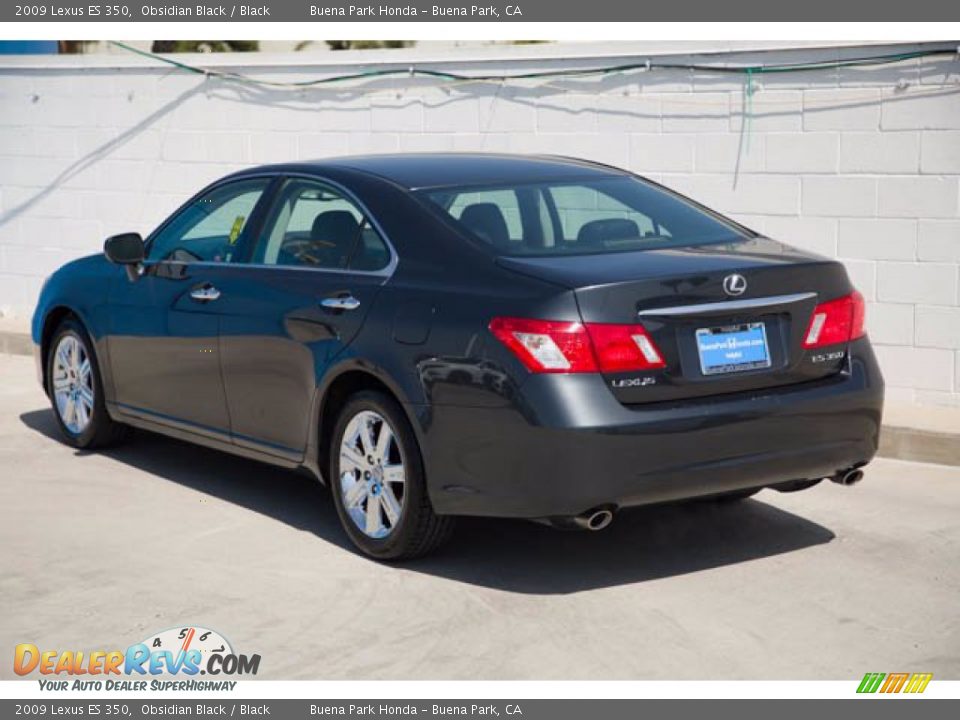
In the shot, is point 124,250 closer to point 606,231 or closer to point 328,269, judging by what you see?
point 328,269

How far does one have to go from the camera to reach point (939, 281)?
8930 millimetres

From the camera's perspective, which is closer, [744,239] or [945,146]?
[744,239]

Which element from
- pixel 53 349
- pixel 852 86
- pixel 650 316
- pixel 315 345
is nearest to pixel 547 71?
pixel 852 86

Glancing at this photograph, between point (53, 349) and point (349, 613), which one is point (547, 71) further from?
point (349, 613)

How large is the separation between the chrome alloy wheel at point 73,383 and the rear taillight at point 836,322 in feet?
13.0

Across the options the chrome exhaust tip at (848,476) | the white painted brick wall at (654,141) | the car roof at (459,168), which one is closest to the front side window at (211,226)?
the car roof at (459,168)

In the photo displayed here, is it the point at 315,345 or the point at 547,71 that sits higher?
the point at 547,71

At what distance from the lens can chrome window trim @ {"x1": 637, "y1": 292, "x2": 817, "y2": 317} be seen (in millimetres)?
5738

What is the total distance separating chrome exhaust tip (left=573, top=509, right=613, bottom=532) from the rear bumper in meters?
0.05

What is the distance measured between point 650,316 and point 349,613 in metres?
1.50

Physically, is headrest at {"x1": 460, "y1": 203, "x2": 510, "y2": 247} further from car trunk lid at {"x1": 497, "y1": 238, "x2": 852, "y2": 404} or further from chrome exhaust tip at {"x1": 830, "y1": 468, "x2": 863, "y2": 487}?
chrome exhaust tip at {"x1": 830, "y1": 468, "x2": 863, "y2": 487}

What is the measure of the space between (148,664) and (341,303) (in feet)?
5.82

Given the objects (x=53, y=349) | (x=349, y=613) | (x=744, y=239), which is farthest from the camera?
(x=53, y=349)
